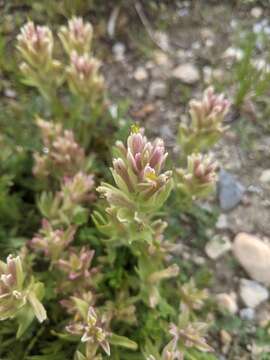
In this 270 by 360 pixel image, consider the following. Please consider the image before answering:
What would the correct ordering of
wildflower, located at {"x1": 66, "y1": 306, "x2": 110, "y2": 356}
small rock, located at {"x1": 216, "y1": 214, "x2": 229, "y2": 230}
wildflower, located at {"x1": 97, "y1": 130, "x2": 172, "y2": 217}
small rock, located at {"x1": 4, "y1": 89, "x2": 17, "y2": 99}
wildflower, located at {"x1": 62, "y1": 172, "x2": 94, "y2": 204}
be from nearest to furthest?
wildflower, located at {"x1": 97, "y1": 130, "x2": 172, "y2": 217} < wildflower, located at {"x1": 66, "y1": 306, "x2": 110, "y2": 356} < wildflower, located at {"x1": 62, "y1": 172, "x2": 94, "y2": 204} < small rock, located at {"x1": 216, "y1": 214, "x2": 229, "y2": 230} < small rock, located at {"x1": 4, "y1": 89, "x2": 17, "y2": 99}

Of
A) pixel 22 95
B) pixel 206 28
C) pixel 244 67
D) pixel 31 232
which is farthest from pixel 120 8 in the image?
pixel 31 232

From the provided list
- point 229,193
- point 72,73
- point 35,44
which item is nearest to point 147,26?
point 72,73

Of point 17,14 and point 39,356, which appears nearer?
point 39,356

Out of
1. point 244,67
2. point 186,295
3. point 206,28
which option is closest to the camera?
point 186,295

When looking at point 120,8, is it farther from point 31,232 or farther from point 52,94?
point 31,232

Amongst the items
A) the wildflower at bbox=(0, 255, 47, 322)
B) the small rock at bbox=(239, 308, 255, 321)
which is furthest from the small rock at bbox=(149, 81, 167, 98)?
the wildflower at bbox=(0, 255, 47, 322)

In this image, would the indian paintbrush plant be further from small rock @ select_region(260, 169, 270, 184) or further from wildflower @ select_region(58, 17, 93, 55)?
small rock @ select_region(260, 169, 270, 184)
